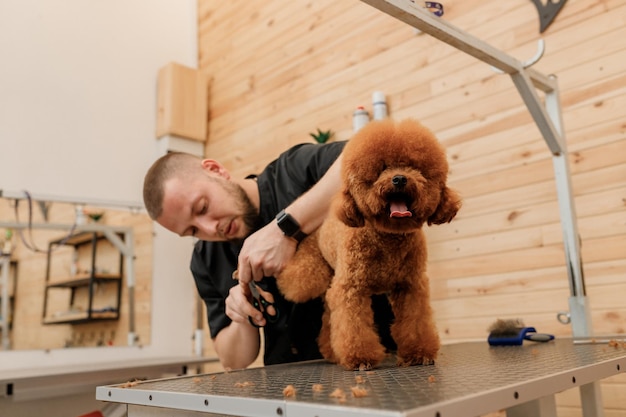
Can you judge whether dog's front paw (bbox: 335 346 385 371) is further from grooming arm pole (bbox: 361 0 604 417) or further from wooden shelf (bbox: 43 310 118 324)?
wooden shelf (bbox: 43 310 118 324)

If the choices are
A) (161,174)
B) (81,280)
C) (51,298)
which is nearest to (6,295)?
(51,298)

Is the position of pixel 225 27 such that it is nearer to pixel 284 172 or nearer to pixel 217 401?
pixel 284 172

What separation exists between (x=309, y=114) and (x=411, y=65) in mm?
620

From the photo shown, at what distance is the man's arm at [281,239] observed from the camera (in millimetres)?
1009

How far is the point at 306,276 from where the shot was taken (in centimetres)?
95

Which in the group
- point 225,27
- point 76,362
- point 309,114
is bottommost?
point 76,362

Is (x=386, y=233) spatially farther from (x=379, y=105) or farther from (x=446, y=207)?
(x=379, y=105)

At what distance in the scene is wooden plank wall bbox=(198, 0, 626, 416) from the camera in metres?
1.58

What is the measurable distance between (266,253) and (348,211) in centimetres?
30

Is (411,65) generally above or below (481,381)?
above

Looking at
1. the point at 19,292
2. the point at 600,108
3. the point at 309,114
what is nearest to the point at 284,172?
the point at 600,108

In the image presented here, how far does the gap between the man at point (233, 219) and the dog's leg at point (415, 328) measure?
0.36 meters

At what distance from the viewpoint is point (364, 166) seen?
2.39ft

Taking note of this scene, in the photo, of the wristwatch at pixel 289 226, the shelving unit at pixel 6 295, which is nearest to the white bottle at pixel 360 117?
the wristwatch at pixel 289 226
